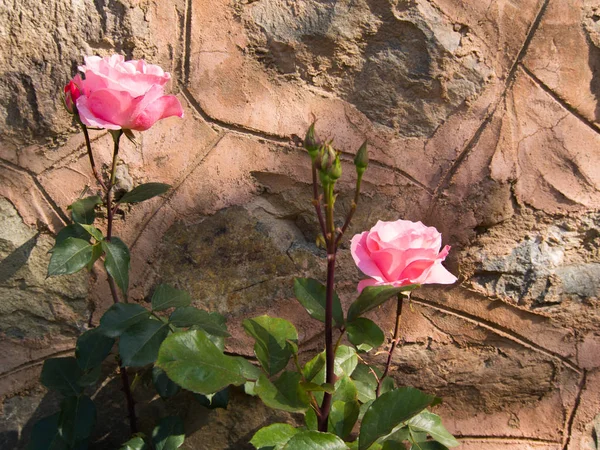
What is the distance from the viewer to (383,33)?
1404mm

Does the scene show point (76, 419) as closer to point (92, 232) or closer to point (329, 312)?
point (92, 232)

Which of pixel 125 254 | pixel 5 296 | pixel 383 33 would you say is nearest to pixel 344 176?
pixel 383 33

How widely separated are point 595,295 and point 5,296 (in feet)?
4.26

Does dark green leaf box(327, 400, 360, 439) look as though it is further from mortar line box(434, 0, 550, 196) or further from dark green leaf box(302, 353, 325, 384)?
mortar line box(434, 0, 550, 196)

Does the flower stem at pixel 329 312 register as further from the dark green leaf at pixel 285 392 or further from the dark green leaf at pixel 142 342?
the dark green leaf at pixel 142 342

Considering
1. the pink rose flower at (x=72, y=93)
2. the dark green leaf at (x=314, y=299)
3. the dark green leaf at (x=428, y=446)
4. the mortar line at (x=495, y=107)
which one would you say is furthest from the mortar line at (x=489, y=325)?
the pink rose flower at (x=72, y=93)

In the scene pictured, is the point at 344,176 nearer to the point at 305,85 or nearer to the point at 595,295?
the point at 305,85

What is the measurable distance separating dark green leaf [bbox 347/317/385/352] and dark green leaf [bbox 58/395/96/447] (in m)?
0.55

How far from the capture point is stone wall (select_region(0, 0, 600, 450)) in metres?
1.31

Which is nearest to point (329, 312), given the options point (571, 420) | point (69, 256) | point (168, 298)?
point (168, 298)

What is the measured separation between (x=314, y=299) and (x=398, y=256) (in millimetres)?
163

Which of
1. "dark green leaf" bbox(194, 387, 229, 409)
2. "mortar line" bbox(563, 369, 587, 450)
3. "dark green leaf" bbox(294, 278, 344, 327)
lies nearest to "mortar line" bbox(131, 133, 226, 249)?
"dark green leaf" bbox(194, 387, 229, 409)

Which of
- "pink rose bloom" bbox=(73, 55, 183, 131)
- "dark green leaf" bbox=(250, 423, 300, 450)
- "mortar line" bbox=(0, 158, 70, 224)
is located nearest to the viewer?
"dark green leaf" bbox=(250, 423, 300, 450)

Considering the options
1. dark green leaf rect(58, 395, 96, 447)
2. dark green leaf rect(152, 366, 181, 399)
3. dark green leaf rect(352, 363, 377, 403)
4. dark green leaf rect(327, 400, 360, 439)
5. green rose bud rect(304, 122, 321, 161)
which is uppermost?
green rose bud rect(304, 122, 321, 161)
